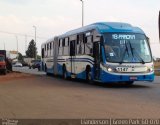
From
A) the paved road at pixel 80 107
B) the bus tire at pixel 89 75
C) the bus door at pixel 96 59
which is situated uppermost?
the bus door at pixel 96 59

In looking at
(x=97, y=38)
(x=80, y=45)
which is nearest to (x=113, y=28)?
(x=97, y=38)

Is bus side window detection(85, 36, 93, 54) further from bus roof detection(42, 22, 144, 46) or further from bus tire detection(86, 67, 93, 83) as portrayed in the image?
bus tire detection(86, 67, 93, 83)

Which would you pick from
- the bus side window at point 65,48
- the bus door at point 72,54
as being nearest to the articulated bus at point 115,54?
the bus door at point 72,54

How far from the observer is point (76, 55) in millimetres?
27922

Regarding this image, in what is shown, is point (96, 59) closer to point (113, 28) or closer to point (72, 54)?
point (113, 28)

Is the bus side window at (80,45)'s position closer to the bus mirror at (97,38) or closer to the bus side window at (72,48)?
the bus side window at (72,48)

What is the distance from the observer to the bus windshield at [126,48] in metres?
22.7

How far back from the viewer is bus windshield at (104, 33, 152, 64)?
22.7m

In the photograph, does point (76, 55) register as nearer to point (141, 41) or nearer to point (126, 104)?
point (141, 41)

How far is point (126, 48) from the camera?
75.4 feet

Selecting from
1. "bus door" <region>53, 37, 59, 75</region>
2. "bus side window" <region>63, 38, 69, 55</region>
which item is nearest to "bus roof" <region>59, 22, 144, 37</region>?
"bus side window" <region>63, 38, 69, 55</region>

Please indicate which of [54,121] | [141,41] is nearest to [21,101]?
[54,121]

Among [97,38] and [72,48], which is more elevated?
[97,38]

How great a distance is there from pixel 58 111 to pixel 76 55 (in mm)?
14968
